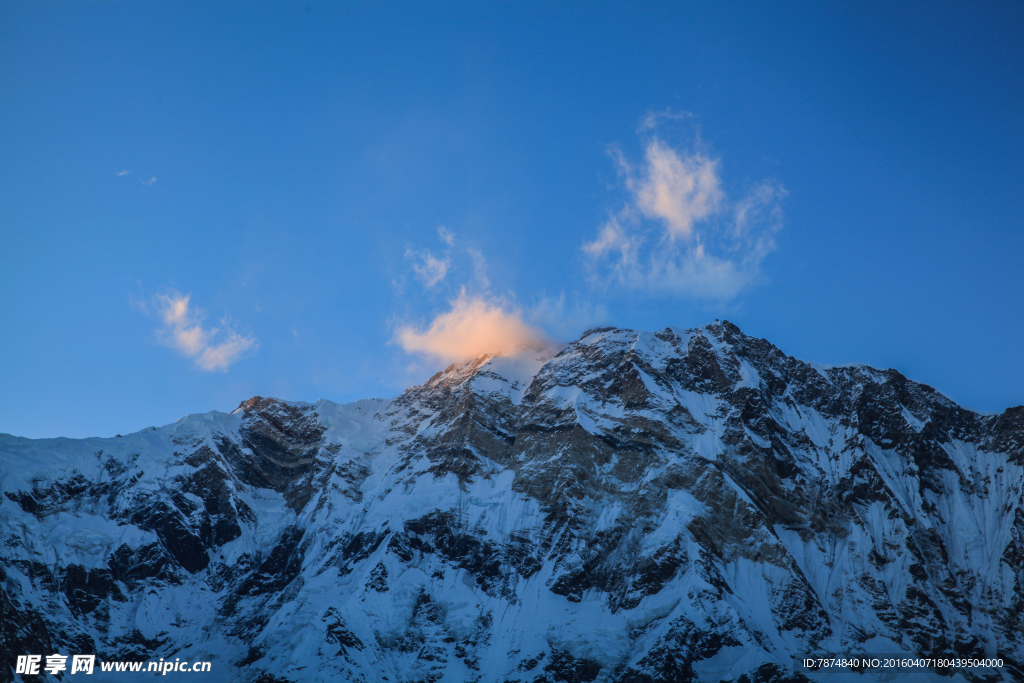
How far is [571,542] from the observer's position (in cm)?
16312

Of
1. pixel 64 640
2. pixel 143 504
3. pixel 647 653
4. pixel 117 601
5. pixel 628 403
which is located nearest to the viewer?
pixel 647 653

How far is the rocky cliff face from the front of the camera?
145m

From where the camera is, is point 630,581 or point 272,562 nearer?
point 630,581

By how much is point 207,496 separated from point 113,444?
84.2 ft

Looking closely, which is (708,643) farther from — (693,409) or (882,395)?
(882,395)

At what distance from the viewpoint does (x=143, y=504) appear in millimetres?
176250

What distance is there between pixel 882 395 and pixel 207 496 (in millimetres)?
152289

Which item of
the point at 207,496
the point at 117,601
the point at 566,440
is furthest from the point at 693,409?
the point at 117,601

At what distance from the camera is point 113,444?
189 m

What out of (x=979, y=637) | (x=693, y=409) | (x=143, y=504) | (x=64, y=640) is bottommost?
(x=979, y=637)

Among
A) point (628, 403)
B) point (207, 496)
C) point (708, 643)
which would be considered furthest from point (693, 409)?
point (207, 496)

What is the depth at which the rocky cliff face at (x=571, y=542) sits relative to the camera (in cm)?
14500

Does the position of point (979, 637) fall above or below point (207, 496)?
below

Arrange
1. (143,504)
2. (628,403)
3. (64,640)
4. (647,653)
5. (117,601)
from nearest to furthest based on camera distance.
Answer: (647,653) → (64,640) → (117,601) → (143,504) → (628,403)
